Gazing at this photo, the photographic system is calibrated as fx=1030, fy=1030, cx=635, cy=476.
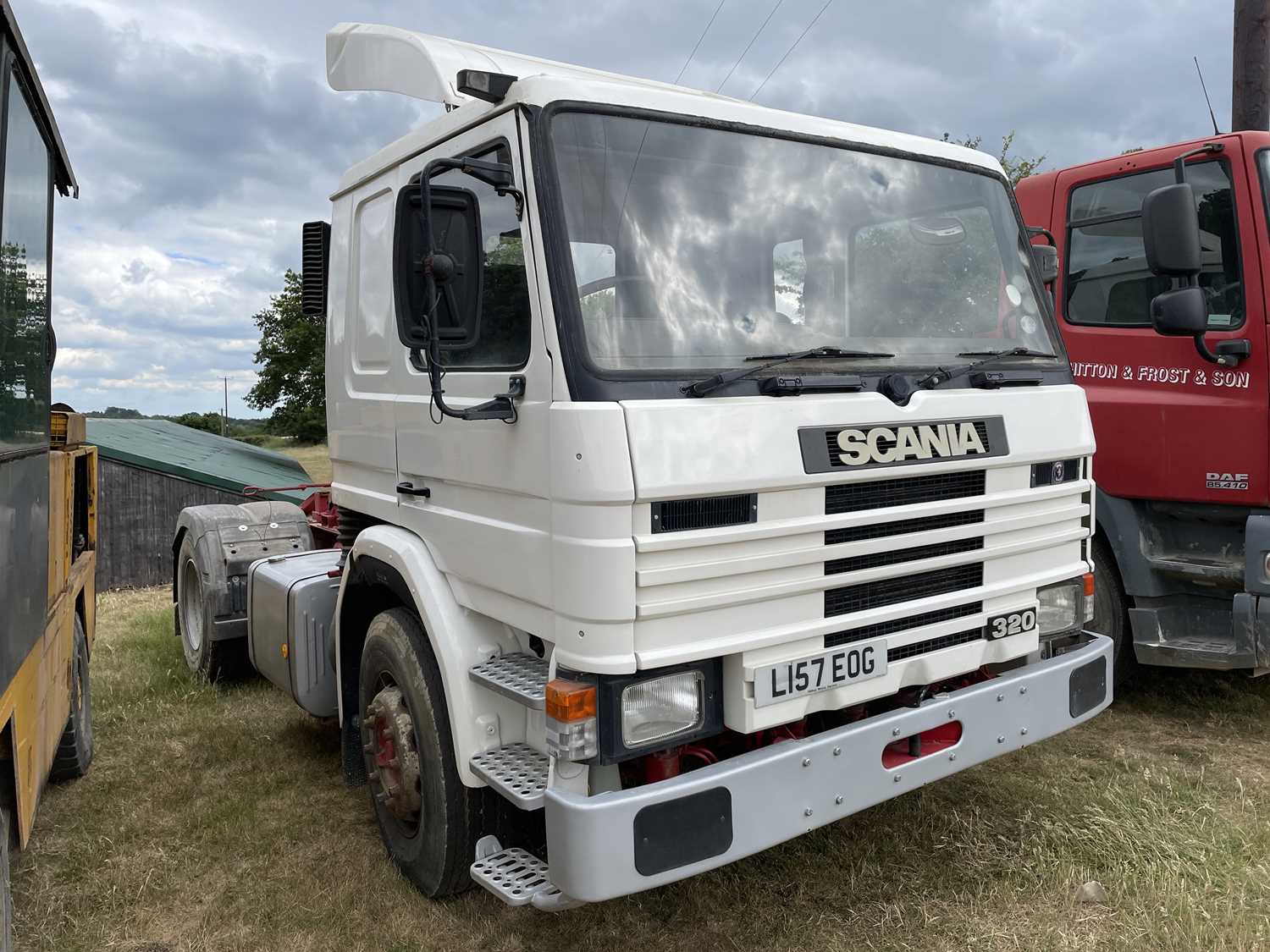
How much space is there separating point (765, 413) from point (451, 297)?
90cm

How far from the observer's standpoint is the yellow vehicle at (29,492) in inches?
107

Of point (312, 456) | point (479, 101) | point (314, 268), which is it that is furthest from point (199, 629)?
point (312, 456)

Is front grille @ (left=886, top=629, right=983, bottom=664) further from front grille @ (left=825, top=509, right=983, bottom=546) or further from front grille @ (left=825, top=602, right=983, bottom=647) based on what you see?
front grille @ (left=825, top=509, right=983, bottom=546)

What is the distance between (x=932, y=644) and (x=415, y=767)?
1.71m

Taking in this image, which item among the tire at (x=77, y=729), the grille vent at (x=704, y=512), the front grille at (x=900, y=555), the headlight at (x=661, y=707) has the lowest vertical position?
the tire at (x=77, y=729)

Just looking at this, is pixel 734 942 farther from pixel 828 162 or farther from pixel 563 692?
pixel 828 162

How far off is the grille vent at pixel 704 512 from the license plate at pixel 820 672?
418mm

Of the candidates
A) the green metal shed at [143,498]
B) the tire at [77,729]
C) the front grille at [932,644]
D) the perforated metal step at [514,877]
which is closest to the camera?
the perforated metal step at [514,877]

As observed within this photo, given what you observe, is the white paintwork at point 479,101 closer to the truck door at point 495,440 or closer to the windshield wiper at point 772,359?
the truck door at point 495,440

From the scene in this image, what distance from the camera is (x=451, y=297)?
276cm

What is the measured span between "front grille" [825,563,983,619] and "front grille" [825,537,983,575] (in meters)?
0.05

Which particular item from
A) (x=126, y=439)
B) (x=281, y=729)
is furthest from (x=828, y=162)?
(x=126, y=439)

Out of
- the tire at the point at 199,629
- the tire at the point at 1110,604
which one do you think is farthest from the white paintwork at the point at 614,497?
the tire at the point at 199,629

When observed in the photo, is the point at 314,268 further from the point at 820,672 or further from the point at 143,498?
the point at 143,498
